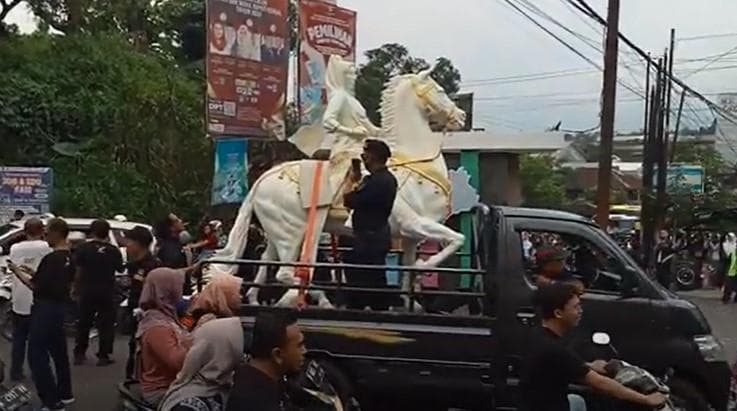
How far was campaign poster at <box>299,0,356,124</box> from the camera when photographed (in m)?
20.6

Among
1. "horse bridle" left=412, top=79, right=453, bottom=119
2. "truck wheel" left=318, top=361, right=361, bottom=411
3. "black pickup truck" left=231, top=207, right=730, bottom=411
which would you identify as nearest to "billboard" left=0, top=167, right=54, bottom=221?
"horse bridle" left=412, top=79, right=453, bottom=119

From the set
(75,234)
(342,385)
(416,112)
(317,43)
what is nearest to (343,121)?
(416,112)

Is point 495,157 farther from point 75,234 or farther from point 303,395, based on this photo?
point 303,395

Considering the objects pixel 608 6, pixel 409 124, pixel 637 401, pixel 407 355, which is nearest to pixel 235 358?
pixel 637 401

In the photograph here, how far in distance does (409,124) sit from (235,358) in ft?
24.1

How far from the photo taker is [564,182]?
8019cm

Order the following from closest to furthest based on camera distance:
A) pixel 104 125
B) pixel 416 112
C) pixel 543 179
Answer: pixel 416 112 → pixel 104 125 → pixel 543 179

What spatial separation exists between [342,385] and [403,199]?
333 centimetres

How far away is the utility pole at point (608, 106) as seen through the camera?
778 inches

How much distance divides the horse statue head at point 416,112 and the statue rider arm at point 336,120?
0.29 metres

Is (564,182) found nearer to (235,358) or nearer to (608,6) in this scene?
(608,6)

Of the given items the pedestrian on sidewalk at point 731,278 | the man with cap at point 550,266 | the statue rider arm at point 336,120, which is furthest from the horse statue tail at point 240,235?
the pedestrian on sidewalk at point 731,278

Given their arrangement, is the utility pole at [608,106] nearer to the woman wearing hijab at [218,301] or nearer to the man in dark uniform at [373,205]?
the man in dark uniform at [373,205]

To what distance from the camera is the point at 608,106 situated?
19.8 m
